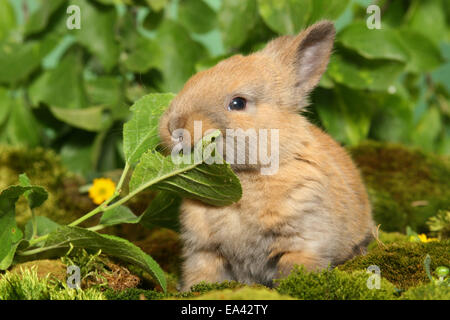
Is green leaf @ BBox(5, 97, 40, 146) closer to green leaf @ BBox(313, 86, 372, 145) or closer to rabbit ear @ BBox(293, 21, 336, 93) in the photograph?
green leaf @ BBox(313, 86, 372, 145)

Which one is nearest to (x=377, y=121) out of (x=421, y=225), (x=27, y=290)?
(x=421, y=225)

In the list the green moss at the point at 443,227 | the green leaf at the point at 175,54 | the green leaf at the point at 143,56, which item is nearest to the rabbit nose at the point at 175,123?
the green moss at the point at 443,227

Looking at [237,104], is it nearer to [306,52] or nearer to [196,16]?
[306,52]

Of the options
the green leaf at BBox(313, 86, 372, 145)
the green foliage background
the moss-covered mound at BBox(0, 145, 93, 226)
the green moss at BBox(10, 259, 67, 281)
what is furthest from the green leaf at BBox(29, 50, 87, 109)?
the green moss at BBox(10, 259, 67, 281)

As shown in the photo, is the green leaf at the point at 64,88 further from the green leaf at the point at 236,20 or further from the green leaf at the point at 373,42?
the green leaf at the point at 373,42

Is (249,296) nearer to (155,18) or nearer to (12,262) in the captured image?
(12,262)

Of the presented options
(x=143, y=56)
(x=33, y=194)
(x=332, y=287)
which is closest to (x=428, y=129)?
(x=143, y=56)
